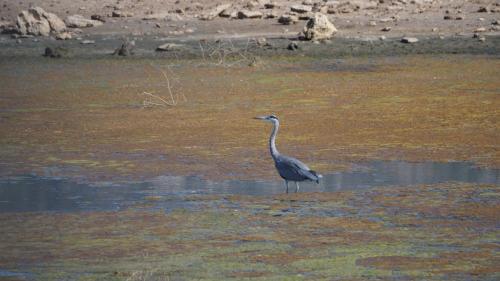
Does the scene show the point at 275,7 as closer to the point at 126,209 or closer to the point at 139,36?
the point at 139,36

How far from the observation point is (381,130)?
1378 centimetres

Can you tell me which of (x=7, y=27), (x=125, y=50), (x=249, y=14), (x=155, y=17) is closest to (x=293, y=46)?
(x=125, y=50)

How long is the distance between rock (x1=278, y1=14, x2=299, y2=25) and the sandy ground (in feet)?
0.35

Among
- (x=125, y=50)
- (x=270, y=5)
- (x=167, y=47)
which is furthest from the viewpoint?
(x=270, y=5)

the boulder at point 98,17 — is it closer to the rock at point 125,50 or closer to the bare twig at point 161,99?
the rock at point 125,50

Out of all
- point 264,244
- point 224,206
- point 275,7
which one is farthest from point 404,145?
point 275,7

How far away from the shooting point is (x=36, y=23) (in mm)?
24516

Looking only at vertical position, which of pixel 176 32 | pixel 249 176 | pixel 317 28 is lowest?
pixel 176 32

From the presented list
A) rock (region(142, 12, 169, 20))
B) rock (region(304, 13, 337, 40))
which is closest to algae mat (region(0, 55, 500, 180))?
rock (region(304, 13, 337, 40))

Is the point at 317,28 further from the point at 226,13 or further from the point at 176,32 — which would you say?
the point at 226,13

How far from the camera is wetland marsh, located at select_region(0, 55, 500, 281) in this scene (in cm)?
789

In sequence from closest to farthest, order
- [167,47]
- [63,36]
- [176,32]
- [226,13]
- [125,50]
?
[125,50], [167,47], [63,36], [176,32], [226,13]

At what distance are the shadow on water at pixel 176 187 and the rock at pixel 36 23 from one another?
1376cm

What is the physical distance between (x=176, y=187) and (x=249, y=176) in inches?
31.5
